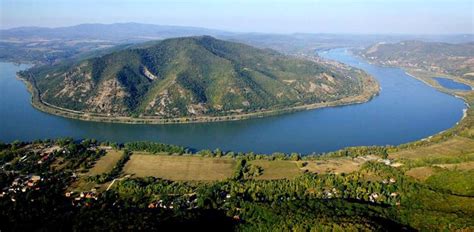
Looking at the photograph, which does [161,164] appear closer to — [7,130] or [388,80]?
[7,130]

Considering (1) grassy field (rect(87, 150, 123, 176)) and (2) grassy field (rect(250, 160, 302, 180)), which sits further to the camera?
(1) grassy field (rect(87, 150, 123, 176))

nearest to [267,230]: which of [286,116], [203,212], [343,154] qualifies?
[203,212]

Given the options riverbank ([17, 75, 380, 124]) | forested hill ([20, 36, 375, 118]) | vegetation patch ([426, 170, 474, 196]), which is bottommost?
riverbank ([17, 75, 380, 124])

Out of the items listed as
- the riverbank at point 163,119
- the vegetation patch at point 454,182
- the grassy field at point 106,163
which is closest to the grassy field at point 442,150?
the vegetation patch at point 454,182

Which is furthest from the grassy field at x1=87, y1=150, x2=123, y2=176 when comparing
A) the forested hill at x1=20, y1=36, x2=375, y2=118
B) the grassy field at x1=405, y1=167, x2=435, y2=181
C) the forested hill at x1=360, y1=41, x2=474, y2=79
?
the forested hill at x1=360, y1=41, x2=474, y2=79

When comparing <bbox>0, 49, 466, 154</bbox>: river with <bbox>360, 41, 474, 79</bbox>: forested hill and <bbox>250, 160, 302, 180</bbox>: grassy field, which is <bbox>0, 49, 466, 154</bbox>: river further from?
<bbox>360, 41, 474, 79</bbox>: forested hill

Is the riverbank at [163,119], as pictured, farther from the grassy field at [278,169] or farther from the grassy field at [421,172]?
the grassy field at [421,172]

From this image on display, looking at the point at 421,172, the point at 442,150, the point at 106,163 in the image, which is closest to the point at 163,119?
the point at 106,163
